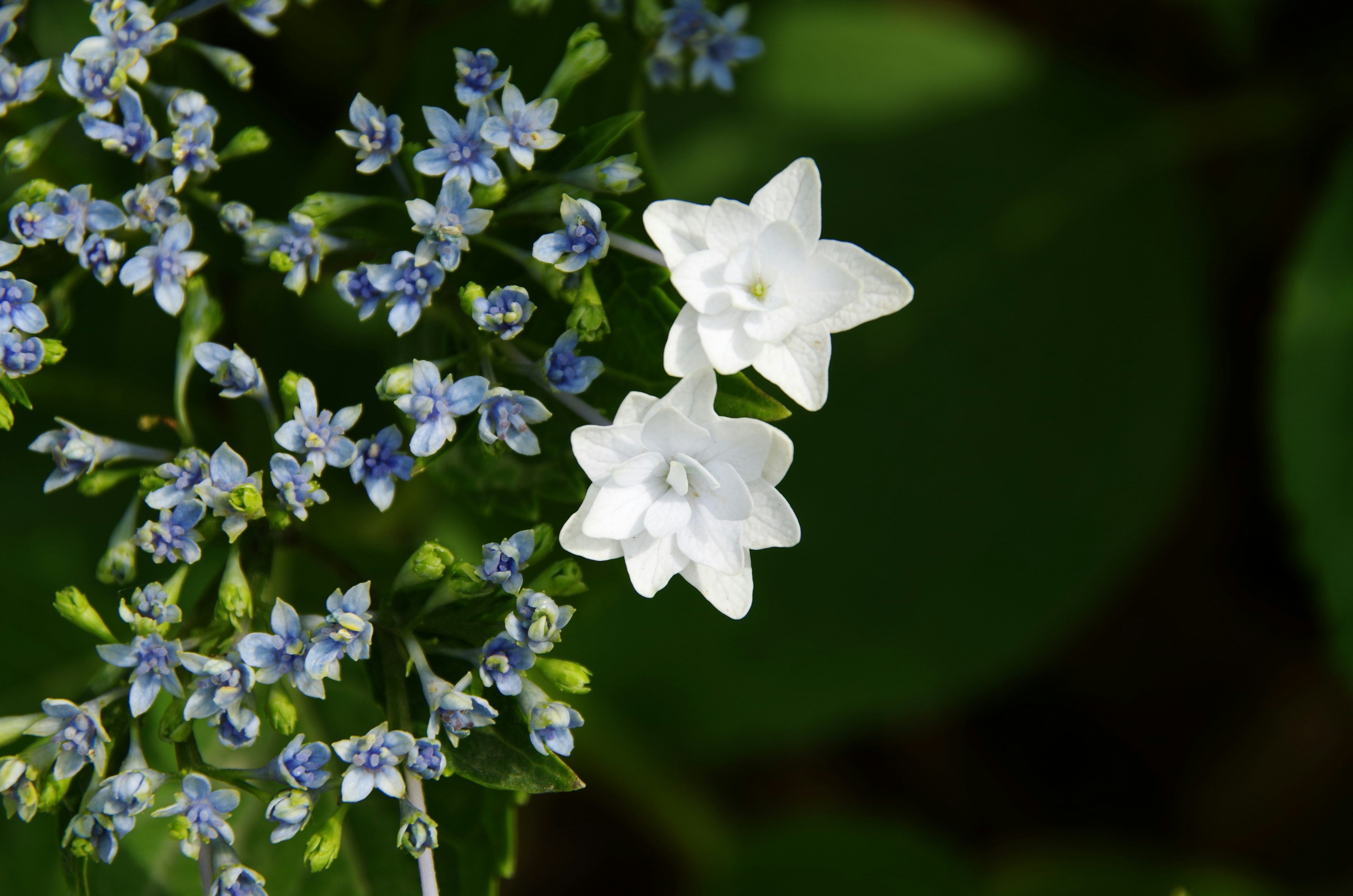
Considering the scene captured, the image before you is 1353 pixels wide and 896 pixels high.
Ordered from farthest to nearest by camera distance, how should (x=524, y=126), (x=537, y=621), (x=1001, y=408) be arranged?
(x=1001, y=408)
(x=524, y=126)
(x=537, y=621)

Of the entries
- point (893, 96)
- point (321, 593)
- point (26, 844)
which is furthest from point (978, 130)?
point (26, 844)

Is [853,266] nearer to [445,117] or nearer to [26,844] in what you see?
[445,117]

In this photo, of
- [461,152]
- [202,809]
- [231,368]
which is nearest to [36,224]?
[231,368]

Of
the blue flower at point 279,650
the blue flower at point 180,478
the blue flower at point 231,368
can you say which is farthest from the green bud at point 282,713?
the blue flower at point 231,368

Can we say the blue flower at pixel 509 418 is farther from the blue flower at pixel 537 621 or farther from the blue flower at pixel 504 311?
the blue flower at pixel 537 621

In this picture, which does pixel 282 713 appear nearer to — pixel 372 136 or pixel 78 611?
pixel 78 611

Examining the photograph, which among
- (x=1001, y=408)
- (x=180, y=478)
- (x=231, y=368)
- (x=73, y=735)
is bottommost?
(x=1001, y=408)
